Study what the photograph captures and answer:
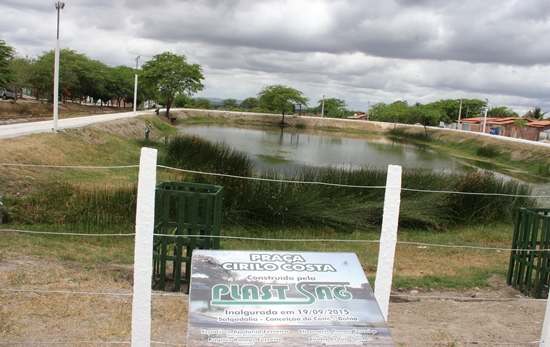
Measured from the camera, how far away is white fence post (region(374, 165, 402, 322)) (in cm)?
232

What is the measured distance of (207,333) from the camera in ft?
5.31

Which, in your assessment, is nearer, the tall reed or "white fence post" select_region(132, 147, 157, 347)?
"white fence post" select_region(132, 147, 157, 347)

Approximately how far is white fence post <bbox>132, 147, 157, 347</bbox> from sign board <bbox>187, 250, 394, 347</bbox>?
292 millimetres

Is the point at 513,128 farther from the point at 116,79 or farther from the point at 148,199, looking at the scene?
the point at 148,199

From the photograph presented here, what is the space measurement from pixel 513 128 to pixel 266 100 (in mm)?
33089

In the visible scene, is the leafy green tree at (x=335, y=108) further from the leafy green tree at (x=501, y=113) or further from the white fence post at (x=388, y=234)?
the white fence post at (x=388, y=234)

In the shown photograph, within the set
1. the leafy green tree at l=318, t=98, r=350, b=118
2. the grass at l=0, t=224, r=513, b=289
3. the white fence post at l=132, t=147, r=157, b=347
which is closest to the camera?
the white fence post at l=132, t=147, r=157, b=347

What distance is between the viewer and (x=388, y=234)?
7.66 feet

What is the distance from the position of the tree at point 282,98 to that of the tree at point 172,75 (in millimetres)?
Answer: 23324

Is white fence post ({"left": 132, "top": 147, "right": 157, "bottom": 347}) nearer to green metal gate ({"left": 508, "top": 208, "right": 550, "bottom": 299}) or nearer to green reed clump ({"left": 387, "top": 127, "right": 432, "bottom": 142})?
green metal gate ({"left": 508, "top": 208, "right": 550, "bottom": 299})

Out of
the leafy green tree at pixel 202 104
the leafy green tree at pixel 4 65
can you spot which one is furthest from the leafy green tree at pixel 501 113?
the leafy green tree at pixel 4 65

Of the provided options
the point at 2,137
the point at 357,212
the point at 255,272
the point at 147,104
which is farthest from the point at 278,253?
the point at 147,104

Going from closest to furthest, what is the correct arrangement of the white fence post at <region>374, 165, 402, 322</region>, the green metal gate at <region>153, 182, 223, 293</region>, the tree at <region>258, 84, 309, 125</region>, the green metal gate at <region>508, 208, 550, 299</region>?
1. the white fence post at <region>374, 165, 402, 322</region>
2. the green metal gate at <region>153, 182, 223, 293</region>
3. the green metal gate at <region>508, 208, 550, 299</region>
4. the tree at <region>258, 84, 309, 125</region>

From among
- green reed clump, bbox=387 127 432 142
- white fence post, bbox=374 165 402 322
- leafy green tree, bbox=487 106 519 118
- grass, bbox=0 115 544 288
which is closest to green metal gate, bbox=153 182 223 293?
grass, bbox=0 115 544 288
